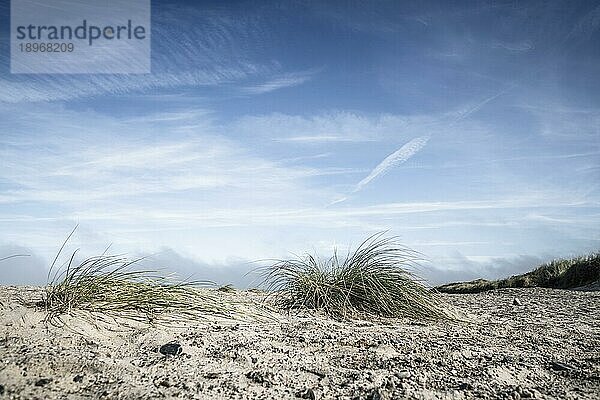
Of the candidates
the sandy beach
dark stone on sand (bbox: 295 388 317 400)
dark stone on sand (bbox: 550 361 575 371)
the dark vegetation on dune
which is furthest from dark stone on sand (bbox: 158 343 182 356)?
the dark vegetation on dune

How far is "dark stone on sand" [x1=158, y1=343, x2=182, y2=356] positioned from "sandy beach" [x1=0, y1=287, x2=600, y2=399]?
0.01 metres

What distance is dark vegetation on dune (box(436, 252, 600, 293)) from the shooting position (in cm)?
880

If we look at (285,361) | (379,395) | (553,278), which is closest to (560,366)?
(379,395)

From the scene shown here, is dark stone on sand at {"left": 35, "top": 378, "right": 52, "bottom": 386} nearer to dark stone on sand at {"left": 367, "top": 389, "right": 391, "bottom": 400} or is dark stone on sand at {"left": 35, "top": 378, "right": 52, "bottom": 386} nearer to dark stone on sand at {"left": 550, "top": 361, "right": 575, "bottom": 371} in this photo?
dark stone on sand at {"left": 367, "top": 389, "right": 391, "bottom": 400}

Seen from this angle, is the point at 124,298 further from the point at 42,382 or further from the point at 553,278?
the point at 553,278

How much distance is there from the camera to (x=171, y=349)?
2766 millimetres

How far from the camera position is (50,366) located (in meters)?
2.41

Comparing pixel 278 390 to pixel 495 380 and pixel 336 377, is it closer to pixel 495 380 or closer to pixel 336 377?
pixel 336 377

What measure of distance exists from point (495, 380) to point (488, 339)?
92cm

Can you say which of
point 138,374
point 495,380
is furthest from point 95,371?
point 495,380

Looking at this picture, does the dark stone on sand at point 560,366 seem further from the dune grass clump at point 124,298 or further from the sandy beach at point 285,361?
the dune grass clump at point 124,298

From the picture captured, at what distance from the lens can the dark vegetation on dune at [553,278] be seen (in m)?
8.80

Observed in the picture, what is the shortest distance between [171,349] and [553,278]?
817 cm

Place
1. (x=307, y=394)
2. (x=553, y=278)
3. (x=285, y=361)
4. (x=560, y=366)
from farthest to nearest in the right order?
(x=553, y=278)
(x=560, y=366)
(x=285, y=361)
(x=307, y=394)
